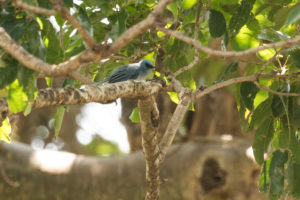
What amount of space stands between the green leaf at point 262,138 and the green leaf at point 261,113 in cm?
3

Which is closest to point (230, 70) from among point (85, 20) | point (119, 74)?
point (119, 74)

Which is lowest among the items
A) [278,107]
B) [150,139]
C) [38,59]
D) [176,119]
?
[150,139]

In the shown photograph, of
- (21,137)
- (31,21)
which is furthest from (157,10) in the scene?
(21,137)

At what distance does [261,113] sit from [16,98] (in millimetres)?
1615

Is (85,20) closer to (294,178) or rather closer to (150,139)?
(150,139)

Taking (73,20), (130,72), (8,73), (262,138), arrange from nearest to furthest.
A: (73,20), (8,73), (262,138), (130,72)

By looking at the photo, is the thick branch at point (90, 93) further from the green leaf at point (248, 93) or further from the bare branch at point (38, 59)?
the green leaf at point (248, 93)

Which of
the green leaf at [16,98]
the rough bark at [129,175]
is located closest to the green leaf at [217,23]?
the green leaf at [16,98]

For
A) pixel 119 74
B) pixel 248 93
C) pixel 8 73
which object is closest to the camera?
pixel 8 73

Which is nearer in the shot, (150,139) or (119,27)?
(119,27)

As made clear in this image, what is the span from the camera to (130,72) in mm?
3385

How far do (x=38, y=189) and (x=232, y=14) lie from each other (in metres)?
3.32

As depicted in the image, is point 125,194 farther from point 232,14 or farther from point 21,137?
point 21,137

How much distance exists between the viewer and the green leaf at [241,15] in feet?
8.19
